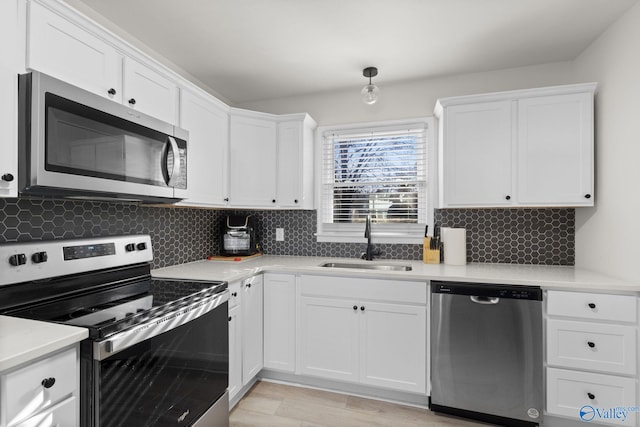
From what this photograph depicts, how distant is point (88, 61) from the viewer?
59.1 inches

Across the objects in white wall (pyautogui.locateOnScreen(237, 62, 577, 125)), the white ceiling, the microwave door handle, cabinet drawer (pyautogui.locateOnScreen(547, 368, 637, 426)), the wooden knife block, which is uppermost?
the white ceiling

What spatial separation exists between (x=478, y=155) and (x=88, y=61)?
8.07 ft

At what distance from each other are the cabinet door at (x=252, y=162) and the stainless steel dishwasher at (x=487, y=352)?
1.58 m

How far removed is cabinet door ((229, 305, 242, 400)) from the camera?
2072 mm

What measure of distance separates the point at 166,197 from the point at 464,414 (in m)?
2.32

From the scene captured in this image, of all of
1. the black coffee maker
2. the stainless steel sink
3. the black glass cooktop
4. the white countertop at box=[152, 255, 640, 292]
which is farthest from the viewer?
the black coffee maker

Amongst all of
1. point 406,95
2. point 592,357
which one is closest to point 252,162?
point 406,95

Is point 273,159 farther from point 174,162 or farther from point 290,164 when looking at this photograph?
point 174,162

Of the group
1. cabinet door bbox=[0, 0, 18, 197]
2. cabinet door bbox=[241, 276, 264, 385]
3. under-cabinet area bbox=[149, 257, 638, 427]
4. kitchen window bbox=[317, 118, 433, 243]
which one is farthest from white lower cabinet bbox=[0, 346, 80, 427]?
kitchen window bbox=[317, 118, 433, 243]

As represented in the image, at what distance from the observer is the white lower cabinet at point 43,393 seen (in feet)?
2.93

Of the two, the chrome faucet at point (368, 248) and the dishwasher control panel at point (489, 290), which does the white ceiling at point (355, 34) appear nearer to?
the chrome faucet at point (368, 248)

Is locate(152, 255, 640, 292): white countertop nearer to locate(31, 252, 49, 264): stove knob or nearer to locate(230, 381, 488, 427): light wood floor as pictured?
locate(31, 252, 49, 264): stove knob

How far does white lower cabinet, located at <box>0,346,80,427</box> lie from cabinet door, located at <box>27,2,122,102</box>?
112cm

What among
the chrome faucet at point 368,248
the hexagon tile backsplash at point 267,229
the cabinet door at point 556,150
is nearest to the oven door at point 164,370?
the hexagon tile backsplash at point 267,229
